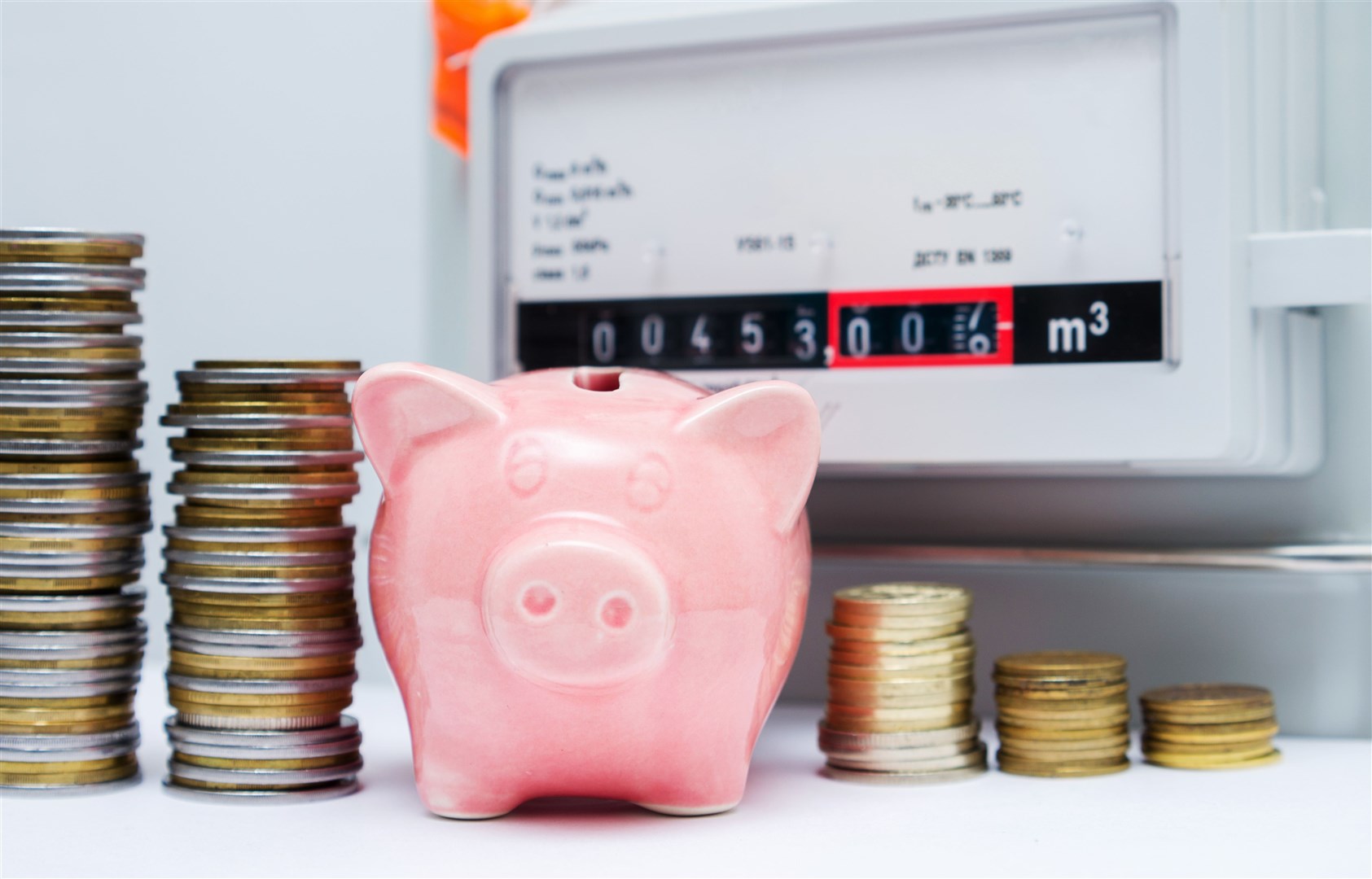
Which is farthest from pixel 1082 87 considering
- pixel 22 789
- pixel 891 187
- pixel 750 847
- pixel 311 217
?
pixel 22 789

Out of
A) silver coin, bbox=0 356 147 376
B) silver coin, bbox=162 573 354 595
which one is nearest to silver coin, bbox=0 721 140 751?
silver coin, bbox=162 573 354 595

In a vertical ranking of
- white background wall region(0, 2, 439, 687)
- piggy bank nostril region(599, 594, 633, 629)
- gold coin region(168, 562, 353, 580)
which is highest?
white background wall region(0, 2, 439, 687)

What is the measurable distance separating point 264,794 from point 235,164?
0.73 metres

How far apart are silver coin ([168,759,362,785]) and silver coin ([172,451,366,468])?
0.18 m

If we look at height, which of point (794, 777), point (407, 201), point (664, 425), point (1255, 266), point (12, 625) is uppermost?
point (407, 201)

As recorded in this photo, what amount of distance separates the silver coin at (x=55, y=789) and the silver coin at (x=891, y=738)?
1.43 ft

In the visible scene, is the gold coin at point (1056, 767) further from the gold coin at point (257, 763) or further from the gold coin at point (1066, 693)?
the gold coin at point (257, 763)

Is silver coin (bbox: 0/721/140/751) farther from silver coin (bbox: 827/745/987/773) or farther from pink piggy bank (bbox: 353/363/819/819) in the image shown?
silver coin (bbox: 827/745/987/773)

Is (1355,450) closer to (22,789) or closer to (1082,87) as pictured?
(1082,87)

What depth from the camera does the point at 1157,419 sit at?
96 centimetres

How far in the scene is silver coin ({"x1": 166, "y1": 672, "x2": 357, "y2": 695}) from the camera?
804mm

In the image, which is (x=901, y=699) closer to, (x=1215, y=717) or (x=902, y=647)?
(x=902, y=647)

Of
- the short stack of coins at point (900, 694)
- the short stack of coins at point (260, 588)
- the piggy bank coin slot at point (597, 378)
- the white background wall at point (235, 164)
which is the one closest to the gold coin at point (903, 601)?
the short stack of coins at point (900, 694)

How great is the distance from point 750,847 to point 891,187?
0.52m
